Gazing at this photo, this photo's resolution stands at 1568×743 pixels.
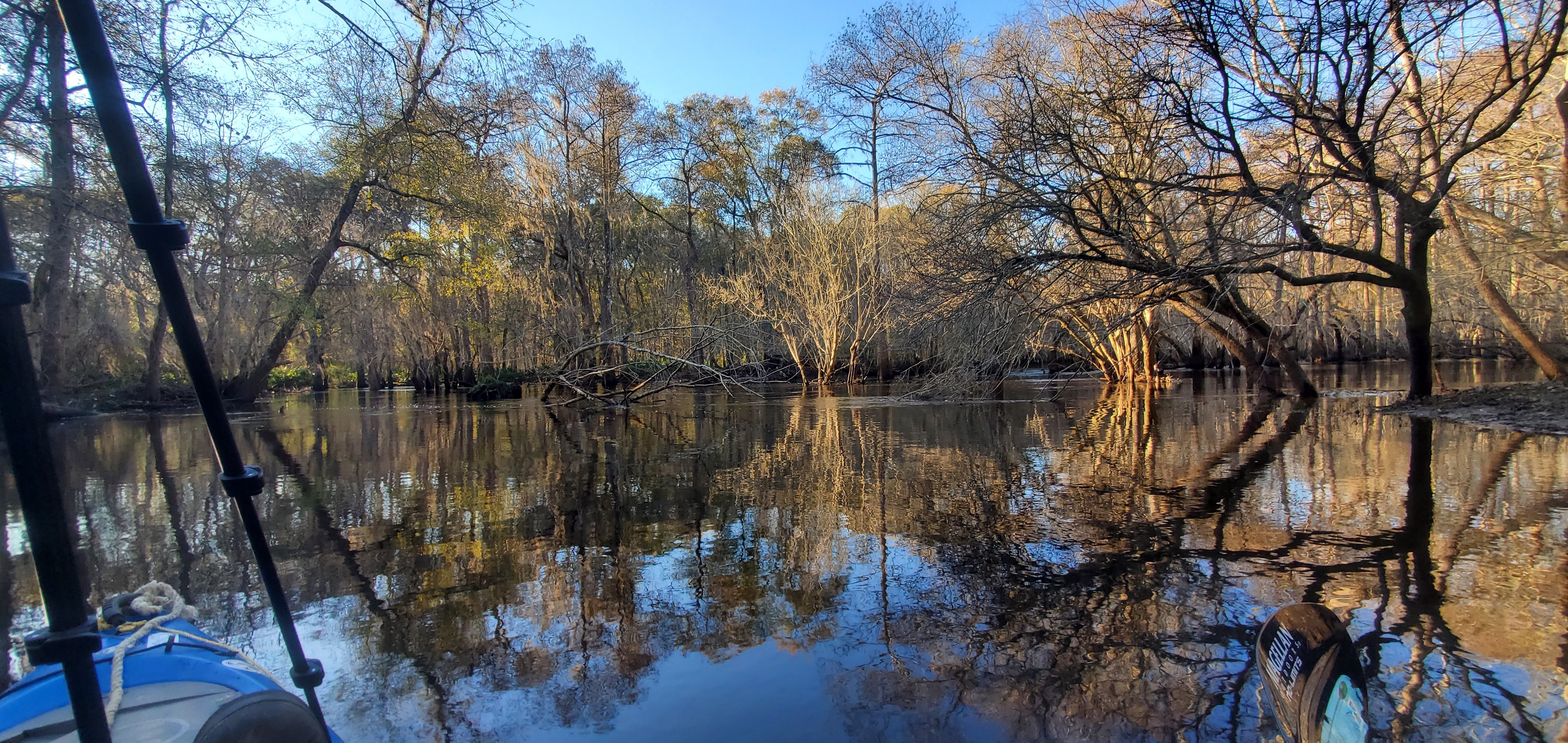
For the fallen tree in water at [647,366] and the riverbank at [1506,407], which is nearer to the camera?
the riverbank at [1506,407]

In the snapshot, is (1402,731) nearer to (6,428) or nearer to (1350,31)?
(6,428)

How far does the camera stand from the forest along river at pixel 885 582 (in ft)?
9.86

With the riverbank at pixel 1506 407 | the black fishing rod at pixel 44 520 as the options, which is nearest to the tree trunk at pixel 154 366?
the black fishing rod at pixel 44 520

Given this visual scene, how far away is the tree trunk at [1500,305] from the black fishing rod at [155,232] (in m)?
16.0

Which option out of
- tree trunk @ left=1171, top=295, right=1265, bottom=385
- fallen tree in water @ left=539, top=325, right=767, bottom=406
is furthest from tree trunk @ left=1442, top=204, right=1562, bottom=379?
fallen tree in water @ left=539, top=325, right=767, bottom=406

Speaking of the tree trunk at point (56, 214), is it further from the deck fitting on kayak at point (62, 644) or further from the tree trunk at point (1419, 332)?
the tree trunk at point (1419, 332)

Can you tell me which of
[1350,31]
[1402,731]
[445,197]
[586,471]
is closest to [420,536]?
[586,471]

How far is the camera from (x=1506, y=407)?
1071cm

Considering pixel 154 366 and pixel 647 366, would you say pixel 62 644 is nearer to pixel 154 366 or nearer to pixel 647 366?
pixel 647 366

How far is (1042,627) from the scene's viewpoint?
3654mm

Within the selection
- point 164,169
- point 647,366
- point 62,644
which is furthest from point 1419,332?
point 164,169

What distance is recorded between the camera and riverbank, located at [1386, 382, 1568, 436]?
31.3 feet

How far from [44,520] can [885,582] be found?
158 inches

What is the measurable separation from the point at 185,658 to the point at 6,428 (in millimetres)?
1612
